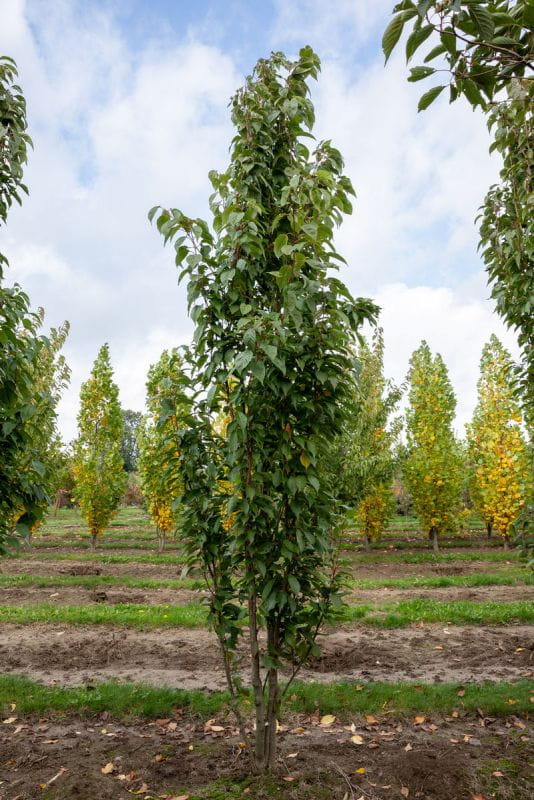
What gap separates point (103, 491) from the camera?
51.9 ft

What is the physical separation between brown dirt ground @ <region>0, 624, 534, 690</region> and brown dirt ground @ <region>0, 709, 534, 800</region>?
108cm

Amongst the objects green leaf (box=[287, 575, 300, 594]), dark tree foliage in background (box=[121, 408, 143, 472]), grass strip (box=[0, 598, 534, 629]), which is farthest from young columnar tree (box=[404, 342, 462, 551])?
dark tree foliage in background (box=[121, 408, 143, 472])

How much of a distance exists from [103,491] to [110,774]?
42.5 feet

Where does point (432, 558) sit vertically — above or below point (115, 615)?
above

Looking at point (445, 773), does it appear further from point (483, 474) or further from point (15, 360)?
point (483, 474)

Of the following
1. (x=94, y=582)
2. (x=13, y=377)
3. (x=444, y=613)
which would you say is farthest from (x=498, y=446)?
(x=13, y=377)

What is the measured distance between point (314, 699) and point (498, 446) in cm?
1381

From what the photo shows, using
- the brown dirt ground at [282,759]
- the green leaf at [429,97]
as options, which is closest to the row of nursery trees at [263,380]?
the brown dirt ground at [282,759]

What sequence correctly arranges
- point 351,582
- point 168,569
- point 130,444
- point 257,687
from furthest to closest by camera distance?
point 130,444 → point 168,569 → point 351,582 → point 257,687

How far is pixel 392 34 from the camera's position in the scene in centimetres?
146

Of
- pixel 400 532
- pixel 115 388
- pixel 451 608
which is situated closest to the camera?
pixel 451 608

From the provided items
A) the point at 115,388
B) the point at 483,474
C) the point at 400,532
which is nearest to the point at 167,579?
the point at 115,388

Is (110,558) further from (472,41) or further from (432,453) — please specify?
(472,41)

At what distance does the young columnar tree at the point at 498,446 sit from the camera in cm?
1591
